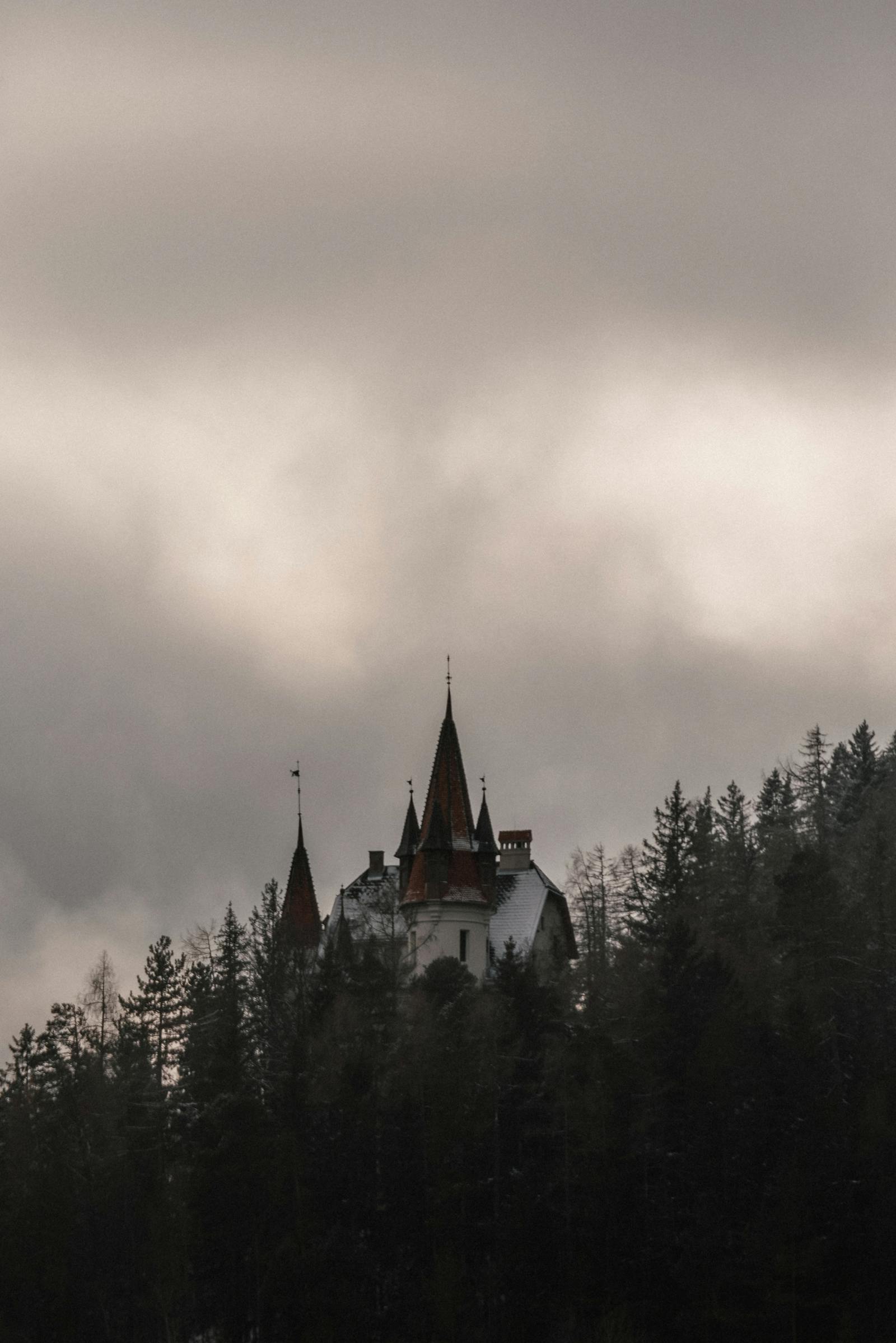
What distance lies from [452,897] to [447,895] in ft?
0.72

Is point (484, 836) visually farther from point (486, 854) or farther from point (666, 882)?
point (666, 882)

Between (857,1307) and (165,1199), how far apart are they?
23.7m

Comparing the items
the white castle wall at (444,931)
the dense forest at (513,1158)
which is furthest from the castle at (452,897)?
the dense forest at (513,1158)

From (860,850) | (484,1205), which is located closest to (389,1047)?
(484,1205)

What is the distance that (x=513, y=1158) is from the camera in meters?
65.6

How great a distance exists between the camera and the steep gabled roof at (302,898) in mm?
101188

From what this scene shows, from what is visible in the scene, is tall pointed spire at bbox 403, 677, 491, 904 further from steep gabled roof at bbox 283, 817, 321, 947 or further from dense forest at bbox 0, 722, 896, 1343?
dense forest at bbox 0, 722, 896, 1343

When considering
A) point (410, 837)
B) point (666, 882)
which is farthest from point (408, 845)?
point (666, 882)

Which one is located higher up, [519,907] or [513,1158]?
[519,907]

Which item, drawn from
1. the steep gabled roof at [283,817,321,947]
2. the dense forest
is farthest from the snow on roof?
the dense forest

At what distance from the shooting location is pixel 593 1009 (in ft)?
227

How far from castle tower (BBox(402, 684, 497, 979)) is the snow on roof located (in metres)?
1.01

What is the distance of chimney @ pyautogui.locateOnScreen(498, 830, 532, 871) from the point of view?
103 m

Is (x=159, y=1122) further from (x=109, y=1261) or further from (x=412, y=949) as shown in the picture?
(x=412, y=949)
